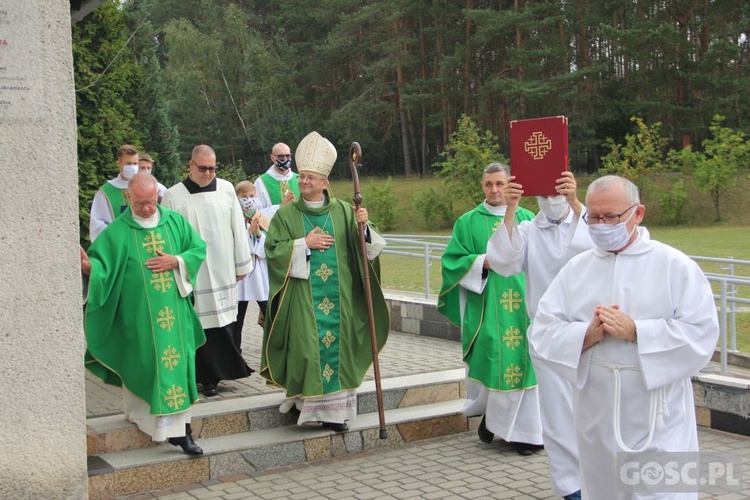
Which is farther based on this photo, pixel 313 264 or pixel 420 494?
pixel 313 264

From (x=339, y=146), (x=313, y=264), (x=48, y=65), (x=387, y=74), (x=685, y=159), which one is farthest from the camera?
(x=339, y=146)

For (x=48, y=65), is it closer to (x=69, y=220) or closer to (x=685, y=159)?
(x=69, y=220)

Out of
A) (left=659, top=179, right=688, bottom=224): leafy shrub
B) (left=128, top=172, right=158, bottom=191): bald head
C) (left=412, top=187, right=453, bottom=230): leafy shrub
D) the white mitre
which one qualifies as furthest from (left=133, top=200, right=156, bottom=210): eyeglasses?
(left=412, top=187, right=453, bottom=230): leafy shrub

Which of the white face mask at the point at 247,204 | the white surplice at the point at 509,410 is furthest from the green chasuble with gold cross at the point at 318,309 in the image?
the white face mask at the point at 247,204

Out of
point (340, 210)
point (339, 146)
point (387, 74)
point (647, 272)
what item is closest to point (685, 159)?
point (387, 74)

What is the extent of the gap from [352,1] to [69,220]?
140 feet

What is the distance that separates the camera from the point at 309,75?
162 feet

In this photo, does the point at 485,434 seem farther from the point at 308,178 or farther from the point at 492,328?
the point at 308,178

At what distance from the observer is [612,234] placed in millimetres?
4137

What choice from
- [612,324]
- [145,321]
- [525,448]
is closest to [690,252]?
[525,448]

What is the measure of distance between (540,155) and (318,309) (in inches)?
91.8

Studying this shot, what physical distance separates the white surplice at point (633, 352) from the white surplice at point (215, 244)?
3.94 meters

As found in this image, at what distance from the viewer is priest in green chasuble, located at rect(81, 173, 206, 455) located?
20.5ft

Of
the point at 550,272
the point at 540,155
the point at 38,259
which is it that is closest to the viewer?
the point at 38,259
